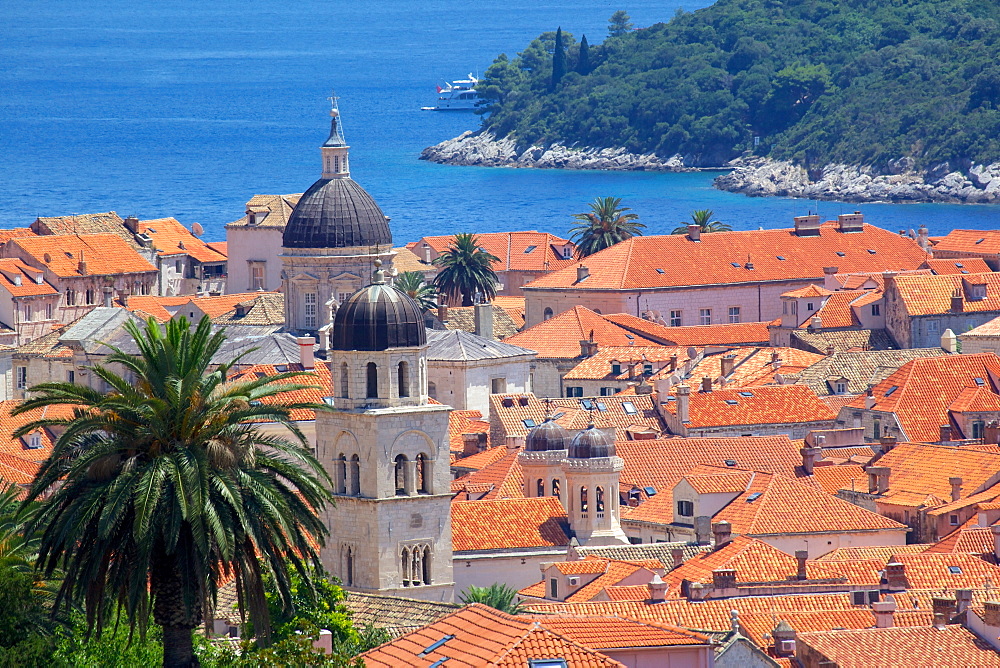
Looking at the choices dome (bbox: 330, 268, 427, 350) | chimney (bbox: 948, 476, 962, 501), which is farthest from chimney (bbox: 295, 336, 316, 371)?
dome (bbox: 330, 268, 427, 350)

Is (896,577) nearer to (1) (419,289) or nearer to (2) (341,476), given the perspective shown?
(2) (341,476)

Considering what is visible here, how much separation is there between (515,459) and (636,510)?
382 centimetres

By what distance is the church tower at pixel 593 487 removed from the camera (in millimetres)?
69875

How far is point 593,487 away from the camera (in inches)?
2793

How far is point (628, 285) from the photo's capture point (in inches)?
5010

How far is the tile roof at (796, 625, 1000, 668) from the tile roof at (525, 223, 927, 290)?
258 feet

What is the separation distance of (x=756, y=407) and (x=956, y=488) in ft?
57.6

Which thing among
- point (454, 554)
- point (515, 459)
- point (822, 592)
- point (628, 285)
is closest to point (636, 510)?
point (515, 459)

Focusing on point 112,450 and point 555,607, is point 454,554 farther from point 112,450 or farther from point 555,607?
point 112,450

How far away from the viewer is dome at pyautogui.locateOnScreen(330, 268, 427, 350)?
2420 inches

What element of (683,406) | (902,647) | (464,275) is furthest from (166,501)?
(464,275)

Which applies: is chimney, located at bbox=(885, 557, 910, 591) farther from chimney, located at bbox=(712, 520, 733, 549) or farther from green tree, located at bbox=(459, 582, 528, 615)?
chimney, located at bbox=(712, 520, 733, 549)

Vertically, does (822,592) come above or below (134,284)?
below

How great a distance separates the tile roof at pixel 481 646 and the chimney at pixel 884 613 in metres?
10.4
